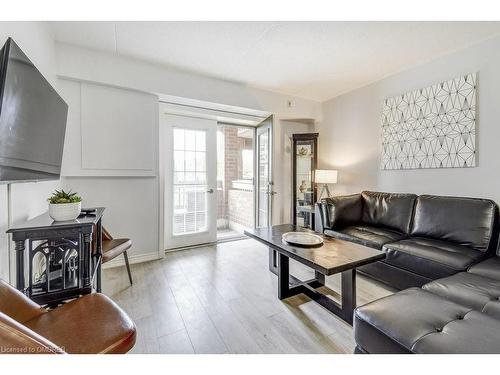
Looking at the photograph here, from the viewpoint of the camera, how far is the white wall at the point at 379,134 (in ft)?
7.32

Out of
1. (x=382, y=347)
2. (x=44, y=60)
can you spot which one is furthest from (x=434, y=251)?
(x=44, y=60)

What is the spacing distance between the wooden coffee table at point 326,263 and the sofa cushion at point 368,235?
55 cm

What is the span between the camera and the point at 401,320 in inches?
40.9

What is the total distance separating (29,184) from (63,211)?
1.42ft

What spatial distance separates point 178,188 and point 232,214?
5.95 feet

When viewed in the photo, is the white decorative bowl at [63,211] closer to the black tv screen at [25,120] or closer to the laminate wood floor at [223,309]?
the black tv screen at [25,120]

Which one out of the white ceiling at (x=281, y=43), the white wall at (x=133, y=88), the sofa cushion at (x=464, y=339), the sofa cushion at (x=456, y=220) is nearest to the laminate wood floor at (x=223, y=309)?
the white wall at (x=133, y=88)

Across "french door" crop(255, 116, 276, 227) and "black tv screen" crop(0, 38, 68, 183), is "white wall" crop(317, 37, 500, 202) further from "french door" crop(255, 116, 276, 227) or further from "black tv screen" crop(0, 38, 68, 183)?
"black tv screen" crop(0, 38, 68, 183)

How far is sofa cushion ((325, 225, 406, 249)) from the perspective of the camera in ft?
7.56

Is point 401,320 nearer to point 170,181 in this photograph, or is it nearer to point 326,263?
point 326,263

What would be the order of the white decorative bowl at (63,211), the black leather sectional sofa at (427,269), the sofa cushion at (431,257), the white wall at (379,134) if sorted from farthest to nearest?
1. the white wall at (379,134)
2. the sofa cushion at (431,257)
3. the white decorative bowl at (63,211)
4. the black leather sectional sofa at (427,269)

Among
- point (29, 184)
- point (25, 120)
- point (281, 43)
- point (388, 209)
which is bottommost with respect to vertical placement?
point (388, 209)

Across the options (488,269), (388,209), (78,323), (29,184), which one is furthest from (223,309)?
(388,209)
